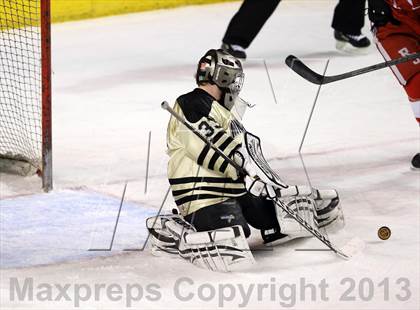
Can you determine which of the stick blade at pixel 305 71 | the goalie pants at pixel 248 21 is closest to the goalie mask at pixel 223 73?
the stick blade at pixel 305 71

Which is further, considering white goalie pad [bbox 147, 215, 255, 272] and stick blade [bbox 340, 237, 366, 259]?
stick blade [bbox 340, 237, 366, 259]

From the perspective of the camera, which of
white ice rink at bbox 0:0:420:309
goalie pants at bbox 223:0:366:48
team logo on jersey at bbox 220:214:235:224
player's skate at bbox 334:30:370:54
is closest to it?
white ice rink at bbox 0:0:420:309

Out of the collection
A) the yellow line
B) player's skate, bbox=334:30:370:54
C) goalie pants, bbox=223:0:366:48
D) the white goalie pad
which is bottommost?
the yellow line

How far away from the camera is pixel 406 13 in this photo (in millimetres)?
4527

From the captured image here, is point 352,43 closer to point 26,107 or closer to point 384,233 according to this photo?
point 26,107

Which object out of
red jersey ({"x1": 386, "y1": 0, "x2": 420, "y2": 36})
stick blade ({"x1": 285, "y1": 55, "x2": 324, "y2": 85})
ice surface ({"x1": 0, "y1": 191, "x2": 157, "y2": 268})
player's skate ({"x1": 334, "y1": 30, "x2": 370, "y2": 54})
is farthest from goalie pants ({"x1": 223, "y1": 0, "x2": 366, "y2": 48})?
stick blade ({"x1": 285, "y1": 55, "x2": 324, "y2": 85})

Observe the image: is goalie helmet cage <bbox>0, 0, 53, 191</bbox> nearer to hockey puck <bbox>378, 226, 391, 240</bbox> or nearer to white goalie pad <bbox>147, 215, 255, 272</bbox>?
white goalie pad <bbox>147, 215, 255, 272</bbox>

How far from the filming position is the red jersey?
4512mm

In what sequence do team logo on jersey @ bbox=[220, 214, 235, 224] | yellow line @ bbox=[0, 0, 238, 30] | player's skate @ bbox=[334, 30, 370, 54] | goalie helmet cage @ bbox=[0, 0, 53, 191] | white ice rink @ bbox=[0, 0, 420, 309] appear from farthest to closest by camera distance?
1. yellow line @ bbox=[0, 0, 238, 30]
2. player's skate @ bbox=[334, 30, 370, 54]
3. goalie helmet cage @ bbox=[0, 0, 53, 191]
4. team logo on jersey @ bbox=[220, 214, 235, 224]
5. white ice rink @ bbox=[0, 0, 420, 309]

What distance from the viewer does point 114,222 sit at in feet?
13.2

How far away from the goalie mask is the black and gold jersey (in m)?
0.04

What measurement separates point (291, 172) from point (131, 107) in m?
1.26

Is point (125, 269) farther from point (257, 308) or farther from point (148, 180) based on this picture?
point (148, 180)

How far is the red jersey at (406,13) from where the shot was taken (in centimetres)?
451
